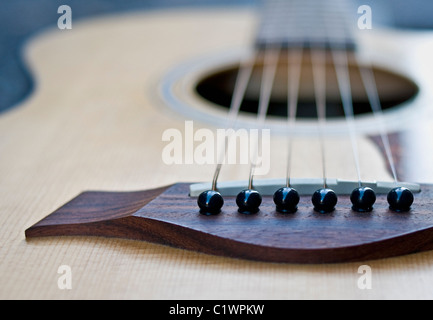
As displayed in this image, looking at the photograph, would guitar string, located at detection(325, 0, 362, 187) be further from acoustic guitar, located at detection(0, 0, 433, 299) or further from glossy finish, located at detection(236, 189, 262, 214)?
glossy finish, located at detection(236, 189, 262, 214)

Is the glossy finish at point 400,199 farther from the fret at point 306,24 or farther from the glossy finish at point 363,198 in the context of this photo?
the fret at point 306,24

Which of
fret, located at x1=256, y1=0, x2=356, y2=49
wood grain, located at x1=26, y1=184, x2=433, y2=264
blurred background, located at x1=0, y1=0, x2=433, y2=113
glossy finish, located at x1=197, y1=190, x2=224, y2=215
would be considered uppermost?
blurred background, located at x1=0, y1=0, x2=433, y2=113

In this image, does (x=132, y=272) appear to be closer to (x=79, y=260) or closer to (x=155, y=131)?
(x=79, y=260)

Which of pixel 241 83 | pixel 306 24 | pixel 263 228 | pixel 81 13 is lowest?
pixel 263 228

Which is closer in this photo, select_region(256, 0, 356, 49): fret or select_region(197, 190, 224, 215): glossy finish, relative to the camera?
select_region(197, 190, 224, 215): glossy finish

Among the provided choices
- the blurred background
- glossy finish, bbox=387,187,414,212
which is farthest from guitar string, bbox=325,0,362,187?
the blurred background

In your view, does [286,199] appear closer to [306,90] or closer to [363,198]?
[363,198]

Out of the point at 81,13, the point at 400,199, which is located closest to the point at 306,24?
the point at 400,199

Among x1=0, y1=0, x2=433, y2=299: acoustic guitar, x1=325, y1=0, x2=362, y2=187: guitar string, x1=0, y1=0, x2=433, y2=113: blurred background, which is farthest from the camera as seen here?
x1=0, y1=0, x2=433, y2=113: blurred background

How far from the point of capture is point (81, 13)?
1.69m

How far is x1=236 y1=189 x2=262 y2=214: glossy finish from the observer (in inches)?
18.5

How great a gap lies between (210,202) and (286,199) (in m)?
0.06

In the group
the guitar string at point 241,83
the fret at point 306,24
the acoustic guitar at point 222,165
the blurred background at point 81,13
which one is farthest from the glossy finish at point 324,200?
the blurred background at point 81,13
